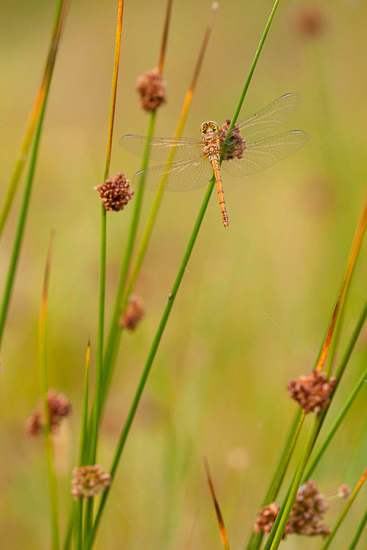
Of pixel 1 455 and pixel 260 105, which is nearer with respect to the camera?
pixel 1 455

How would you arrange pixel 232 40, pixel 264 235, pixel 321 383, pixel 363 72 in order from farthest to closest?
pixel 232 40, pixel 363 72, pixel 264 235, pixel 321 383

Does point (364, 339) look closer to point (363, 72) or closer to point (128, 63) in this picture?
point (363, 72)

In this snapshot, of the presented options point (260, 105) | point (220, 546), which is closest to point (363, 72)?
point (260, 105)

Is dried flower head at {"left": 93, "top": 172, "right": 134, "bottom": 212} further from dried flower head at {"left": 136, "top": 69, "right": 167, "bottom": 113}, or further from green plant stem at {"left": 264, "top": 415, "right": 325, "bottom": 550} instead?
green plant stem at {"left": 264, "top": 415, "right": 325, "bottom": 550}

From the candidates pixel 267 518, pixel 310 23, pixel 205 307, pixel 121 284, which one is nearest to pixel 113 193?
pixel 121 284

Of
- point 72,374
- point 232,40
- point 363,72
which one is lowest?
point 72,374

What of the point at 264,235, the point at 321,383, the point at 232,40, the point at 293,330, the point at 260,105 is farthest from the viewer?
the point at 232,40

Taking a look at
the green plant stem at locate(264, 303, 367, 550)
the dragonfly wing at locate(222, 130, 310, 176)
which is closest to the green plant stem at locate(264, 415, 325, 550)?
the green plant stem at locate(264, 303, 367, 550)

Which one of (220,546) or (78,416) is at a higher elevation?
(78,416)
